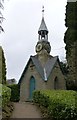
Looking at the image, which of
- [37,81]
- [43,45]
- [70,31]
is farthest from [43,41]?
[70,31]

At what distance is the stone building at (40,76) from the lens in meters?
41.9

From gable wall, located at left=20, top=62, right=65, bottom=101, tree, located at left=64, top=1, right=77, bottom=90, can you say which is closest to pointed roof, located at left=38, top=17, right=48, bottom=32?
gable wall, located at left=20, top=62, right=65, bottom=101

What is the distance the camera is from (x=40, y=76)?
42.0 meters

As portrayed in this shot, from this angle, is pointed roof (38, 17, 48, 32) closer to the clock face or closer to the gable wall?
the clock face

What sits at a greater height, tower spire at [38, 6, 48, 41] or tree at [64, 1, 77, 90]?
tower spire at [38, 6, 48, 41]

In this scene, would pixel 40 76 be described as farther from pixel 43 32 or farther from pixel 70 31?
pixel 70 31

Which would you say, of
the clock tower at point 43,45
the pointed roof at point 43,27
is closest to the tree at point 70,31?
the clock tower at point 43,45

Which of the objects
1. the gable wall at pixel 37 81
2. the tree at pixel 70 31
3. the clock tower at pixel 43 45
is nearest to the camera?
the tree at pixel 70 31

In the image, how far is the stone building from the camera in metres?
41.9

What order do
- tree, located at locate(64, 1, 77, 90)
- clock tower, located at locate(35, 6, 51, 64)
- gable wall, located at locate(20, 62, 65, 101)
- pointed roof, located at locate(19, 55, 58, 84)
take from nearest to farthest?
tree, located at locate(64, 1, 77, 90), gable wall, located at locate(20, 62, 65, 101), pointed roof, located at locate(19, 55, 58, 84), clock tower, located at locate(35, 6, 51, 64)

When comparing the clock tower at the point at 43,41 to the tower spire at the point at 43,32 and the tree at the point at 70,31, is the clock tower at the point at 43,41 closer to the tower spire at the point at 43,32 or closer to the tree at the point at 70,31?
the tower spire at the point at 43,32

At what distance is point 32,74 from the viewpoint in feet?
141

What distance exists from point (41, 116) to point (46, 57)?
2809 centimetres

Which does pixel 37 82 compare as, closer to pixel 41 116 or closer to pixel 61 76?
pixel 61 76
